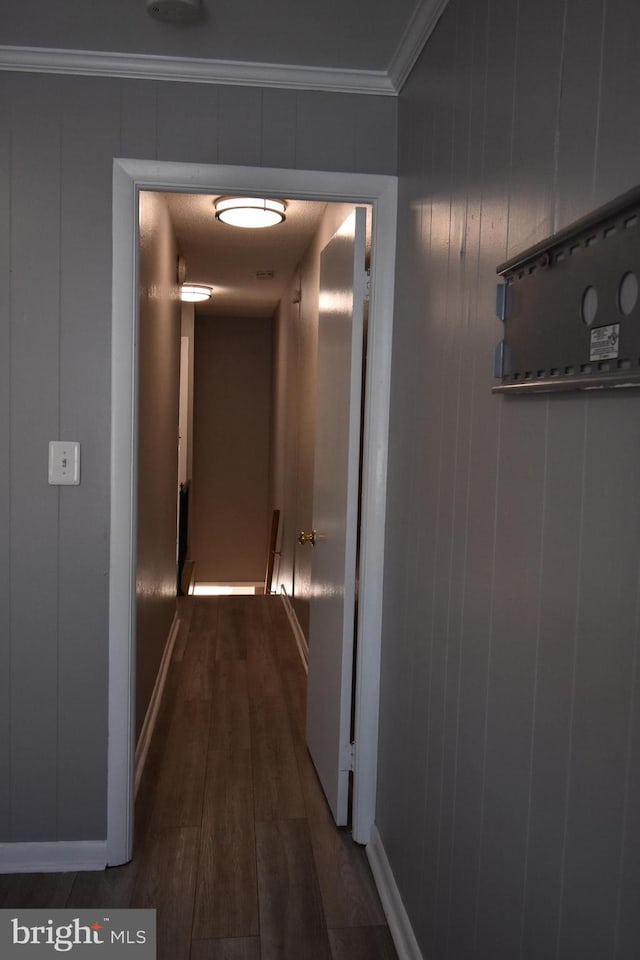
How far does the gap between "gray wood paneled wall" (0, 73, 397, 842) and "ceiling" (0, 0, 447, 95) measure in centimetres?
5

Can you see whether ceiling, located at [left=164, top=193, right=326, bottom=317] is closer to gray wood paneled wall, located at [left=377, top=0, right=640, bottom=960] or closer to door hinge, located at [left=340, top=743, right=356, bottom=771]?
gray wood paneled wall, located at [left=377, top=0, right=640, bottom=960]

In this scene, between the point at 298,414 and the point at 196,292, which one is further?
the point at 196,292

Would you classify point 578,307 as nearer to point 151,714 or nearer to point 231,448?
point 151,714

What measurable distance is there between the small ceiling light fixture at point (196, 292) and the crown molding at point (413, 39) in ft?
15.1

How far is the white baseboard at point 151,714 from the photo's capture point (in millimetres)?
3086

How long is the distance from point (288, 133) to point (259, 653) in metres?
3.19

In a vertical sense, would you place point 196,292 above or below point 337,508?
above

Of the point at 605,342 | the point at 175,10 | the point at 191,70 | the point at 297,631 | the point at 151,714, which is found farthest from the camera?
the point at 297,631

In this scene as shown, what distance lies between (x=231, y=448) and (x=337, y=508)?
636 centimetres

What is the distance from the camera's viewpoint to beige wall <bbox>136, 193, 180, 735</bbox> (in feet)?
9.91

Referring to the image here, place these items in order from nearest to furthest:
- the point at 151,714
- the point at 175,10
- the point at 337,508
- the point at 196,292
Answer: the point at 175,10 < the point at 337,508 < the point at 151,714 < the point at 196,292

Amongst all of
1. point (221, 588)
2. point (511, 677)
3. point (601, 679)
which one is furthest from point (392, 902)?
point (221, 588)

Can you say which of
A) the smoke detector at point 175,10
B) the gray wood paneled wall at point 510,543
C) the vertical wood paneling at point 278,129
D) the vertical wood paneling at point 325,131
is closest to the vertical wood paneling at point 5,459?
the smoke detector at point 175,10

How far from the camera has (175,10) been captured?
2049 millimetres
